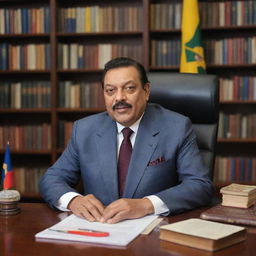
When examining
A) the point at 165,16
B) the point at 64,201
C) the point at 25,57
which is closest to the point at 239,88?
the point at 165,16

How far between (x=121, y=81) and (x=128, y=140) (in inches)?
10.1

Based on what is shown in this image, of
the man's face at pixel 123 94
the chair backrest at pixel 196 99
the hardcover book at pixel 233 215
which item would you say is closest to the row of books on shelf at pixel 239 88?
the chair backrest at pixel 196 99

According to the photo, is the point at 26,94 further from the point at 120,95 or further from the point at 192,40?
the point at 120,95

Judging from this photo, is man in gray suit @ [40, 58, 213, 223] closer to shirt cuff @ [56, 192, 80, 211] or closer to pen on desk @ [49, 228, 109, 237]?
shirt cuff @ [56, 192, 80, 211]

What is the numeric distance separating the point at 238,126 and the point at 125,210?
8.94 ft

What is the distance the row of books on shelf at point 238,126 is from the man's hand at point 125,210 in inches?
102

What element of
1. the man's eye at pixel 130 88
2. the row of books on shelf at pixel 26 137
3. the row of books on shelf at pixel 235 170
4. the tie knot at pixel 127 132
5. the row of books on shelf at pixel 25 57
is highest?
the row of books on shelf at pixel 25 57

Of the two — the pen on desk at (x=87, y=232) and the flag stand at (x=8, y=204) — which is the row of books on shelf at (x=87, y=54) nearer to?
the flag stand at (x=8, y=204)

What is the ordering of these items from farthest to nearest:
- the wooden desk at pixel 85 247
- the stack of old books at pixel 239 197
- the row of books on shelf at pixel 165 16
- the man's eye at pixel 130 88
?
the row of books on shelf at pixel 165 16 < the man's eye at pixel 130 88 < the stack of old books at pixel 239 197 < the wooden desk at pixel 85 247

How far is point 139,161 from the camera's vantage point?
73.5 inches

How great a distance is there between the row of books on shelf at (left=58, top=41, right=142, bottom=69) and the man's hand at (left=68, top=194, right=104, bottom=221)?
2710 mm

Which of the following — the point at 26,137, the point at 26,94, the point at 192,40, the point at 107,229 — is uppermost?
the point at 192,40

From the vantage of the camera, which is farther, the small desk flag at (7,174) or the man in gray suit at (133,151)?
the man in gray suit at (133,151)

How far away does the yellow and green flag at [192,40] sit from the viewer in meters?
3.68
